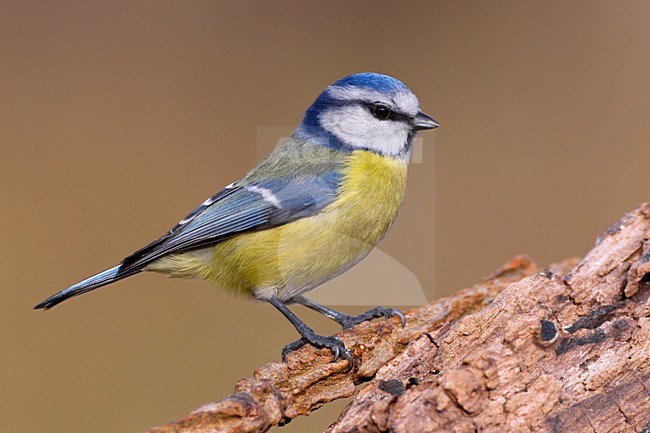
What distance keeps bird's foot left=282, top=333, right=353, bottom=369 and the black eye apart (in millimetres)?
793

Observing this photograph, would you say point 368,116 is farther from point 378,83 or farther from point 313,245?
point 313,245

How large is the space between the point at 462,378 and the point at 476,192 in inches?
116

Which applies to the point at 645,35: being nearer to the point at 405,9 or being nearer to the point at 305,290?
the point at 405,9

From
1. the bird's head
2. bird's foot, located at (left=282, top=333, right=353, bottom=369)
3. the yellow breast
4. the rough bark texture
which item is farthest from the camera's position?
the bird's head

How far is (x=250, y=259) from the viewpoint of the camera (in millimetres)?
2434

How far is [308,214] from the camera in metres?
2.44

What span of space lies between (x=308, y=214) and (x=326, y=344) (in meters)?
0.44

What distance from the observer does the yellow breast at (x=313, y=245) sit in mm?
2398

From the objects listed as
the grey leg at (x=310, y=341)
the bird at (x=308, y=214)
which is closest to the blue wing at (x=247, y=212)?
the bird at (x=308, y=214)

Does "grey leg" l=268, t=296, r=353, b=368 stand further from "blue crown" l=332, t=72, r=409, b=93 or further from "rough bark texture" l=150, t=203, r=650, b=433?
"blue crown" l=332, t=72, r=409, b=93

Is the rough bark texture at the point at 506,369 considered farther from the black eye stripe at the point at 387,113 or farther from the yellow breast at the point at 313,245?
the black eye stripe at the point at 387,113

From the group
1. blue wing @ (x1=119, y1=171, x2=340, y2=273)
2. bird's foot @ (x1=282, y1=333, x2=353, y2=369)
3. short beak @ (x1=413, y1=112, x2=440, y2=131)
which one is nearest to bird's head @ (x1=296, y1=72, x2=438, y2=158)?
short beak @ (x1=413, y1=112, x2=440, y2=131)

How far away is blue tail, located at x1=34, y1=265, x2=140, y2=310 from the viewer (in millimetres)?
2451

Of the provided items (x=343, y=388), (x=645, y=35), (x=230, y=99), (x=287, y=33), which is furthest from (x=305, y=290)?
(x=645, y=35)
